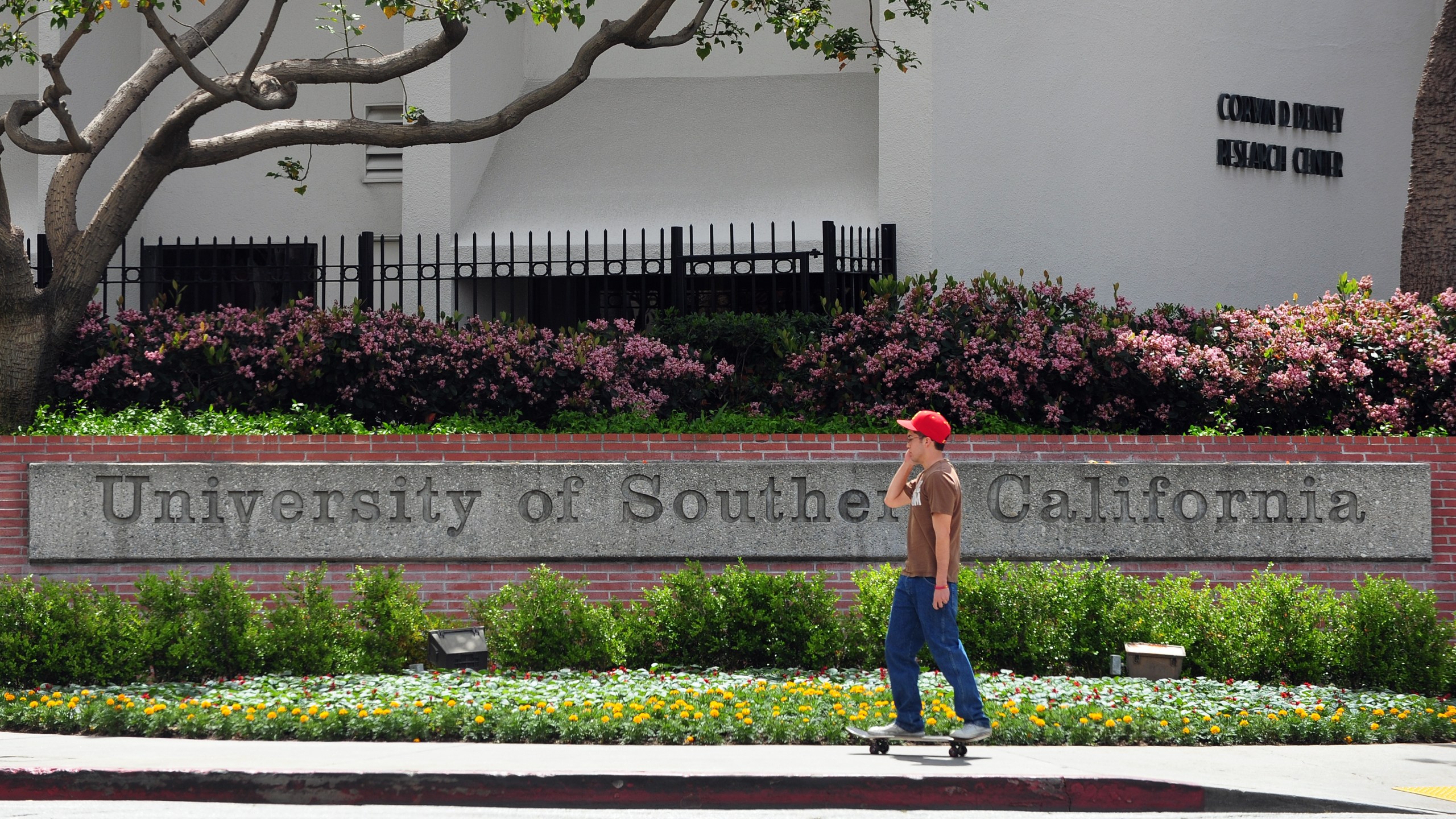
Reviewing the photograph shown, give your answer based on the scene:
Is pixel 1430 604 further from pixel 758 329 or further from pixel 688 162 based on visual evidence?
pixel 688 162

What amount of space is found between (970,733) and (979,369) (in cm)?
474

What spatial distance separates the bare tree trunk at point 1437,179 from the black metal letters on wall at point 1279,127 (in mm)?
2013

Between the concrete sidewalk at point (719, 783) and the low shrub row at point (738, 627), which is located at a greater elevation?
the low shrub row at point (738, 627)

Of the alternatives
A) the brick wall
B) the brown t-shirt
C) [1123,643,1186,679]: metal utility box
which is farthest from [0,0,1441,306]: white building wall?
the brown t-shirt

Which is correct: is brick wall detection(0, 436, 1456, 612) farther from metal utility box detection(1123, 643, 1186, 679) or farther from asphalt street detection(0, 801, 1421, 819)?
asphalt street detection(0, 801, 1421, 819)

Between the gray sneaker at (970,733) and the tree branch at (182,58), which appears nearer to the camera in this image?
the gray sneaker at (970,733)

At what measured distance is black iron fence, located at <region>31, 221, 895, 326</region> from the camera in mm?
12547

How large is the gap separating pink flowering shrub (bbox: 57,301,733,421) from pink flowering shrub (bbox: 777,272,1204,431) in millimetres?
1200

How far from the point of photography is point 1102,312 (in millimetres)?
11539

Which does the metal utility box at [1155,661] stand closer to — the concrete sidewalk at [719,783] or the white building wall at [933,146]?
the concrete sidewalk at [719,783]

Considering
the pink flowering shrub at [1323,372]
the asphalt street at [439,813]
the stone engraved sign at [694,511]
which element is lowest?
the asphalt street at [439,813]

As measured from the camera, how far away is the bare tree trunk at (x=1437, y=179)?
1191 cm

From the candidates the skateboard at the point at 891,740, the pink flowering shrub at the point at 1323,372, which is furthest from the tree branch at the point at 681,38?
the skateboard at the point at 891,740

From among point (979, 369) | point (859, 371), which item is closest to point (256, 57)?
point (859, 371)
